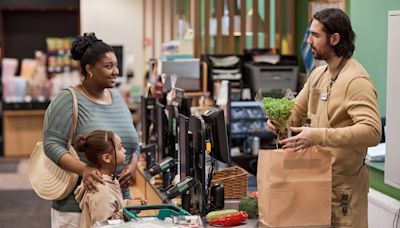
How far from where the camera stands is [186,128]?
4.09 metres

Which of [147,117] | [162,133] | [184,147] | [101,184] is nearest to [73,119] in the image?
[101,184]

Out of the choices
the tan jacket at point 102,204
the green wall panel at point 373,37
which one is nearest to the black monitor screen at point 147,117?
the green wall panel at point 373,37

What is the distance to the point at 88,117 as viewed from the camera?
3.87 meters

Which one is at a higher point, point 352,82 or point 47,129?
point 352,82

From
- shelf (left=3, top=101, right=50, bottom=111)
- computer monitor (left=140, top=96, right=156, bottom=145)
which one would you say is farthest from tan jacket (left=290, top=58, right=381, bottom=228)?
shelf (left=3, top=101, right=50, bottom=111)

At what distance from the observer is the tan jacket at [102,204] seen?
346 centimetres

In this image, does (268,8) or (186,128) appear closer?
(186,128)

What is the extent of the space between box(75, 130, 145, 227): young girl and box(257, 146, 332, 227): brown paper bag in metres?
0.69

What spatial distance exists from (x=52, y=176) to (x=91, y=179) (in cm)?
45

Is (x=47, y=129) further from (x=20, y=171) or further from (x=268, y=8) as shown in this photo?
(x=20, y=171)

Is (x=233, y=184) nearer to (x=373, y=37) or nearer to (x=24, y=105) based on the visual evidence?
(x=373, y=37)

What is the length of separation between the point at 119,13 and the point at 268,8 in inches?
190

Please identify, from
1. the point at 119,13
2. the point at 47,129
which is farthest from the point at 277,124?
the point at 119,13

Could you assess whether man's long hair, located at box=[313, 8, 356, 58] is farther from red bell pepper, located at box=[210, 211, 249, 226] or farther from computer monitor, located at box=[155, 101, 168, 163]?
computer monitor, located at box=[155, 101, 168, 163]
